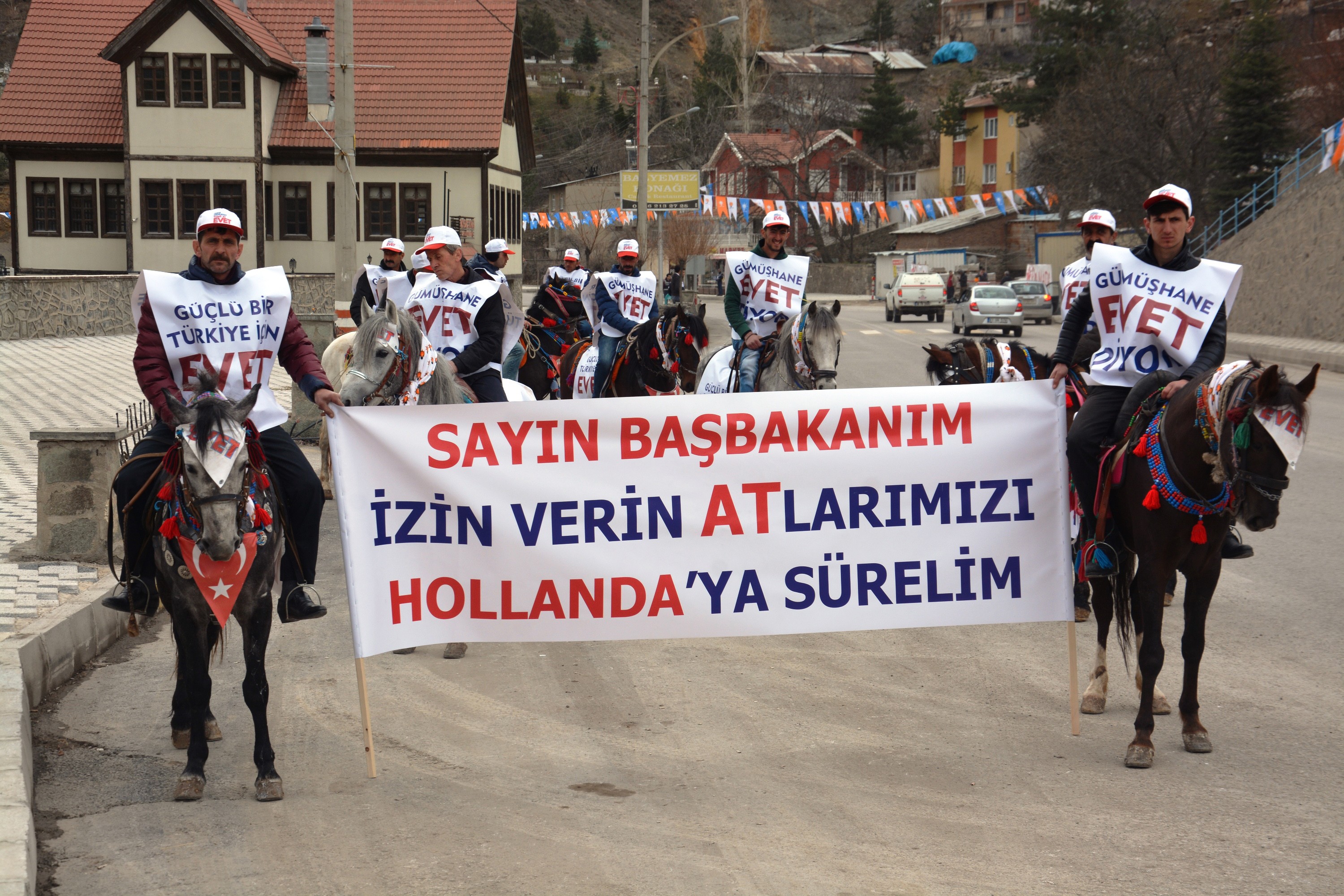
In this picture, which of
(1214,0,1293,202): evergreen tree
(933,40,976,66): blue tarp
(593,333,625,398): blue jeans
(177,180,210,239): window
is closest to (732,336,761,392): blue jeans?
(593,333,625,398): blue jeans

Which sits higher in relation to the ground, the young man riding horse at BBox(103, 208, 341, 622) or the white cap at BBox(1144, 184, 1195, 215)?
the white cap at BBox(1144, 184, 1195, 215)

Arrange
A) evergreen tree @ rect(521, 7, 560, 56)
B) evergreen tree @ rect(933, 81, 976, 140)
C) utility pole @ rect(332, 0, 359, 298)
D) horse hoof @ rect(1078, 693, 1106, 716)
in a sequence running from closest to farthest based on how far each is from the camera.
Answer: horse hoof @ rect(1078, 693, 1106, 716) < utility pole @ rect(332, 0, 359, 298) < evergreen tree @ rect(933, 81, 976, 140) < evergreen tree @ rect(521, 7, 560, 56)

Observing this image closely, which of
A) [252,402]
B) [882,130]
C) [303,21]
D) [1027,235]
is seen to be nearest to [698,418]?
[252,402]

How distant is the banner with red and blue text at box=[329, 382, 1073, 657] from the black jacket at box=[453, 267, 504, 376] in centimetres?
292

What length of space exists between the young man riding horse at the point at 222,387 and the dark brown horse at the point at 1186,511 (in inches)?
144

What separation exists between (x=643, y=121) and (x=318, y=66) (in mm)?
16481

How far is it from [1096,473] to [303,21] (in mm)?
46737

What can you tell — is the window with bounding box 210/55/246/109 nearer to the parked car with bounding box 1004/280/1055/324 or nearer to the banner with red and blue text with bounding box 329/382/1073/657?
the parked car with bounding box 1004/280/1055/324

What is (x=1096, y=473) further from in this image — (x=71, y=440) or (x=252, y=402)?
(x=71, y=440)

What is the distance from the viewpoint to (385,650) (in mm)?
6090

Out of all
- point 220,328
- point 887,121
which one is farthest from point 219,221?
point 887,121

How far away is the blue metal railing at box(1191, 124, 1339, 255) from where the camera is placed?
4159cm

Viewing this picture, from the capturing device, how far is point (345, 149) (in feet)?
55.9

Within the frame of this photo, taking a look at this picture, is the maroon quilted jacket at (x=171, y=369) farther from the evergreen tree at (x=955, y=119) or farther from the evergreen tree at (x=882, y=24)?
the evergreen tree at (x=882, y=24)
